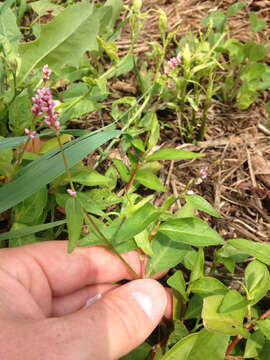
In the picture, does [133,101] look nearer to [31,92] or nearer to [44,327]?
[31,92]

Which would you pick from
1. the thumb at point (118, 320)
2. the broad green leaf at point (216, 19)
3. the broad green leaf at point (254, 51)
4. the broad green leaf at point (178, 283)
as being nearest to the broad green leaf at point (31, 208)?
the thumb at point (118, 320)

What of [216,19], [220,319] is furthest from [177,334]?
[216,19]

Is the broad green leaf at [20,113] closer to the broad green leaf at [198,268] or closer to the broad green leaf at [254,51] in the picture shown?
the broad green leaf at [198,268]

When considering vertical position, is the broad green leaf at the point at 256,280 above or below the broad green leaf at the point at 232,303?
below

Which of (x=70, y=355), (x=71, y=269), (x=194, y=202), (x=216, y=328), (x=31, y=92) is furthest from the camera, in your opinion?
(x=31, y=92)

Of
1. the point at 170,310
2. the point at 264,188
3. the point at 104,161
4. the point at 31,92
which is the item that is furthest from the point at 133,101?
the point at 170,310

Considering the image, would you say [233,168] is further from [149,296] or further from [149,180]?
[149,296]

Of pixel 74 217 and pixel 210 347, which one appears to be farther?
pixel 210 347
